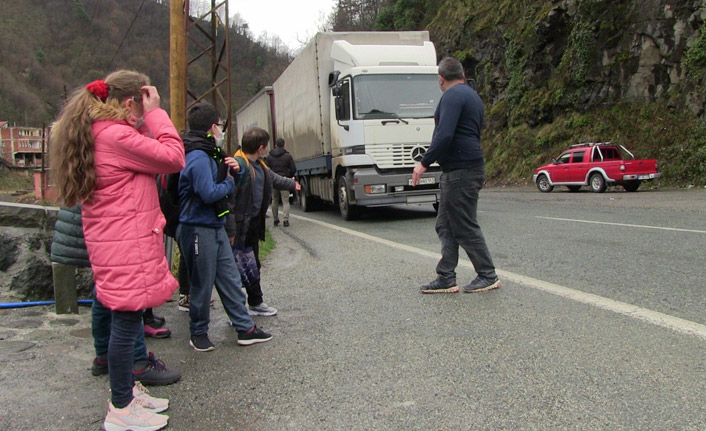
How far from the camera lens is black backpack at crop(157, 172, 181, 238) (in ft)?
12.5

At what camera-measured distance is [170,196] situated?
3850 mm

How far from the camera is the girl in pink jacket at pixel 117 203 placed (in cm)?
267

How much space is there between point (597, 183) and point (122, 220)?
19.5 meters

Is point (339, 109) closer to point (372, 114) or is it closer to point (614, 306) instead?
point (372, 114)

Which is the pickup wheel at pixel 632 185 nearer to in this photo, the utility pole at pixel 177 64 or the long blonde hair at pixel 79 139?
the utility pole at pixel 177 64

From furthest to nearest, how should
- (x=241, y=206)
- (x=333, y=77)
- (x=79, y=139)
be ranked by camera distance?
(x=333, y=77) < (x=241, y=206) < (x=79, y=139)

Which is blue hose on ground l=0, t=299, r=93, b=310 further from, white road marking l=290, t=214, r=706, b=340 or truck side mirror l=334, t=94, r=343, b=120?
truck side mirror l=334, t=94, r=343, b=120

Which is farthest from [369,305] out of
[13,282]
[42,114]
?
[42,114]

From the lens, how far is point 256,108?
20.9 metres

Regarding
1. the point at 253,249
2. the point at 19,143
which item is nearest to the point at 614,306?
the point at 253,249

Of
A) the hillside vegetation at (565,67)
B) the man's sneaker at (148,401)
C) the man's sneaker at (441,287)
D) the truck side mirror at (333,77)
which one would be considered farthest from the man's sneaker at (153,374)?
the hillside vegetation at (565,67)

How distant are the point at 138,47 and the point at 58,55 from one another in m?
28.1

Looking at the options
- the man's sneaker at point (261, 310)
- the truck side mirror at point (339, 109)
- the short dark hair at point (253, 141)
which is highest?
the truck side mirror at point (339, 109)

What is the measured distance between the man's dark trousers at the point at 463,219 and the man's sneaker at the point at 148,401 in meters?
2.86
